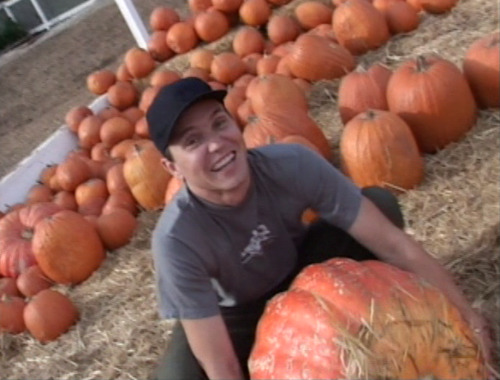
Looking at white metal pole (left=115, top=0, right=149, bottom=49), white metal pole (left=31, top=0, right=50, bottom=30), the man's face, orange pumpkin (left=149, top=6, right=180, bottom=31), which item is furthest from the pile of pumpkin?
white metal pole (left=31, top=0, right=50, bottom=30)

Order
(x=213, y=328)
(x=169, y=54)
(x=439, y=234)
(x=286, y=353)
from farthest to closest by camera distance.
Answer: (x=169, y=54)
(x=439, y=234)
(x=213, y=328)
(x=286, y=353)

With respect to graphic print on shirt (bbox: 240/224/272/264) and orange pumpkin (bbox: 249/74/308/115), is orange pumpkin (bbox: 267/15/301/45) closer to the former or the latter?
orange pumpkin (bbox: 249/74/308/115)

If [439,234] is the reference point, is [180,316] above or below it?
above

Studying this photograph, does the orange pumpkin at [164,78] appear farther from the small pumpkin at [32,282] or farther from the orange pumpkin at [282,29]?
the small pumpkin at [32,282]

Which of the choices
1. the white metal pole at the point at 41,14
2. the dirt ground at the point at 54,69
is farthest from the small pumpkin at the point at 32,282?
the white metal pole at the point at 41,14

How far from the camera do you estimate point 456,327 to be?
198 centimetres

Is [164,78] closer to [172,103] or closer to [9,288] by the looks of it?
[9,288]

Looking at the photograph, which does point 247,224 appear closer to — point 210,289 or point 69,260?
point 210,289

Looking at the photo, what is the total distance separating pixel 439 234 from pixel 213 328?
137 cm

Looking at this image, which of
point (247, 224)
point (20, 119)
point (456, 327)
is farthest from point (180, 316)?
point (20, 119)

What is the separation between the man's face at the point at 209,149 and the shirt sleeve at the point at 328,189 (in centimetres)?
22

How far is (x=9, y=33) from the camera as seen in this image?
42.2ft

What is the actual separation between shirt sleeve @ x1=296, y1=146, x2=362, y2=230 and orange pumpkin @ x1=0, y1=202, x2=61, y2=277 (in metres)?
2.55

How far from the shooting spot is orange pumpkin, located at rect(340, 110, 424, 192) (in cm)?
354
